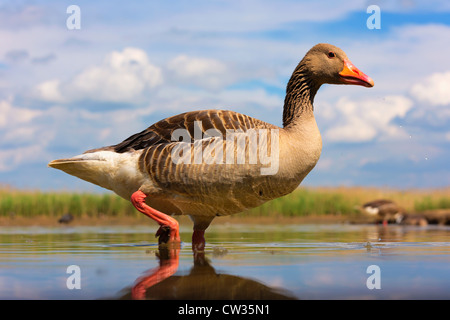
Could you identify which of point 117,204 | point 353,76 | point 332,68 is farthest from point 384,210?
point 332,68

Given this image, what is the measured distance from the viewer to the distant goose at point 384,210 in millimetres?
22578

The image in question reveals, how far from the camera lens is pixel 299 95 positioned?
9.23 m

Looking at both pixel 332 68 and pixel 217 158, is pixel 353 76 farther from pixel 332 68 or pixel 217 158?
pixel 217 158

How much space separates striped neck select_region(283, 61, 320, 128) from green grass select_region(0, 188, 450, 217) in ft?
44.7

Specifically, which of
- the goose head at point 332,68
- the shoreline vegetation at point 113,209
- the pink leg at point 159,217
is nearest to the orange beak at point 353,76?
the goose head at point 332,68

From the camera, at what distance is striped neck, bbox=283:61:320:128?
9117 mm

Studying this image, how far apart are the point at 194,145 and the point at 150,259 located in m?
1.96

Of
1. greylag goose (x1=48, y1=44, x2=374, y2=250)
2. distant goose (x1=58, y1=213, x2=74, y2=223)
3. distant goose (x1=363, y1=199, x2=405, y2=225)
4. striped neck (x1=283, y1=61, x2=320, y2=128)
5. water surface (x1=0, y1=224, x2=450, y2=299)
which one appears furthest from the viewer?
distant goose (x1=363, y1=199, x2=405, y2=225)

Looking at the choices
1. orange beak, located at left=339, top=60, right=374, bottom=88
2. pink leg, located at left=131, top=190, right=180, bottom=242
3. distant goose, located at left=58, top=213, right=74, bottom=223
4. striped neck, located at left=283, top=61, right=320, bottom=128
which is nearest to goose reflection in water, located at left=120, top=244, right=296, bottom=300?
pink leg, located at left=131, top=190, right=180, bottom=242

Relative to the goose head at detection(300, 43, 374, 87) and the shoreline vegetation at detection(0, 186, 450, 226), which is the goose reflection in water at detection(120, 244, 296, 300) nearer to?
the goose head at detection(300, 43, 374, 87)

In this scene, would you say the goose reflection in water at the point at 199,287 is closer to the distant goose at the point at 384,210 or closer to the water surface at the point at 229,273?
the water surface at the point at 229,273

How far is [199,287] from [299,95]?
5.10m
